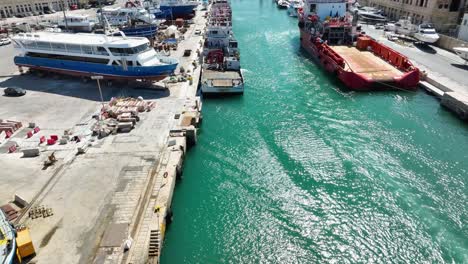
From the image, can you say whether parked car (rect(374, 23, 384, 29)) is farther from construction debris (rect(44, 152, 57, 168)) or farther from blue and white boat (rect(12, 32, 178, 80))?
construction debris (rect(44, 152, 57, 168))

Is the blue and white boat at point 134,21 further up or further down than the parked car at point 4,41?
further up

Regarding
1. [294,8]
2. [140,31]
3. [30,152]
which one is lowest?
[30,152]

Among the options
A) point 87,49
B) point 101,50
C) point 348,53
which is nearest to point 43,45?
point 87,49

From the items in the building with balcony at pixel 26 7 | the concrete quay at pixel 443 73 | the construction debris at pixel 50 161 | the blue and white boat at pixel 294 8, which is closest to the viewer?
the construction debris at pixel 50 161

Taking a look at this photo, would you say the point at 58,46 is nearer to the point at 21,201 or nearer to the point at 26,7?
the point at 21,201

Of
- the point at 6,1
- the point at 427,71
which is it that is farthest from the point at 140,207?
the point at 6,1

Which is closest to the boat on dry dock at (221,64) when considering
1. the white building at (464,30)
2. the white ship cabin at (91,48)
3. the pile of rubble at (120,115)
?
the white ship cabin at (91,48)

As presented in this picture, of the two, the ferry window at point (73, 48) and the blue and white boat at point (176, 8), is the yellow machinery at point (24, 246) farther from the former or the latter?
the blue and white boat at point (176, 8)
